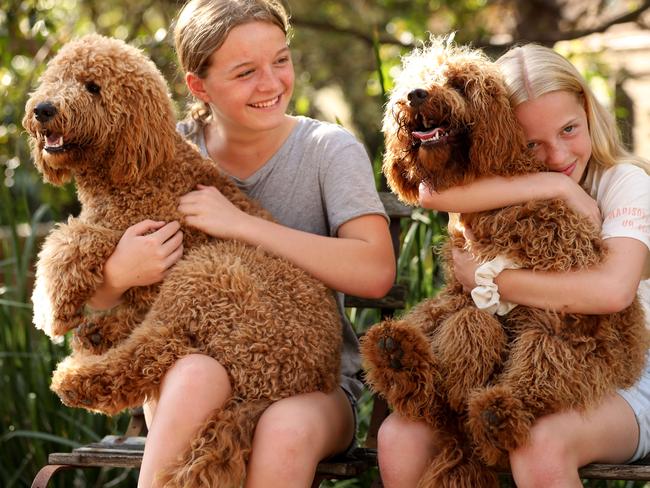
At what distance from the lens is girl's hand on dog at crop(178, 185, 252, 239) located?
2.90 m

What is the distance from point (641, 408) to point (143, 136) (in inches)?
65.5

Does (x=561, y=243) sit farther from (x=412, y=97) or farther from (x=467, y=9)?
(x=467, y=9)

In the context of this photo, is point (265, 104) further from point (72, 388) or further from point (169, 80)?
point (169, 80)

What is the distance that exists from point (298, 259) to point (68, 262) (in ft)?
2.29

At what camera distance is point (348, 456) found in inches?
117

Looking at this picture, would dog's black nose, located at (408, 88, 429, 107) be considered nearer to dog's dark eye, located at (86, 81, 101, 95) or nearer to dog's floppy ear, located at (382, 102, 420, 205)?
dog's floppy ear, located at (382, 102, 420, 205)

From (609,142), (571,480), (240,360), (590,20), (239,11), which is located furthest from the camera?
(590,20)

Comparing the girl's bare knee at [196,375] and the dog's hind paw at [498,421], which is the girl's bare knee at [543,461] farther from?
the girl's bare knee at [196,375]

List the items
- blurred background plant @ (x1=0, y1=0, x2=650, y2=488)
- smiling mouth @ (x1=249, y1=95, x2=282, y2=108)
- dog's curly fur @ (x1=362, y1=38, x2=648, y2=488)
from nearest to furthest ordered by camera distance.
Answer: dog's curly fur @ (x1=362, y1=38, x2=648, y2=488) < smiling mouth @ (x1=249, y1=95, x2=282, y2=108) < blurred background plant @ (x1=0, y1=0, x2=650, y2=488)

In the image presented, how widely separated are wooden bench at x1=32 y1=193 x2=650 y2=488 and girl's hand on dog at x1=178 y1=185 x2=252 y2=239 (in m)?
0.75

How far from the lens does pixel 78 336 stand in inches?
113

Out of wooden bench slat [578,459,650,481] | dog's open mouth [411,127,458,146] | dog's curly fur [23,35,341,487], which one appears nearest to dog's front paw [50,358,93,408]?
dog's curly fur [23,35,341,487]

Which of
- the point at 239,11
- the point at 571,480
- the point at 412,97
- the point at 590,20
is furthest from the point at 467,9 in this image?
the point at 571,480

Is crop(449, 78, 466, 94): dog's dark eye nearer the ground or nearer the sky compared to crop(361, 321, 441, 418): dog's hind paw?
nearer the sky
